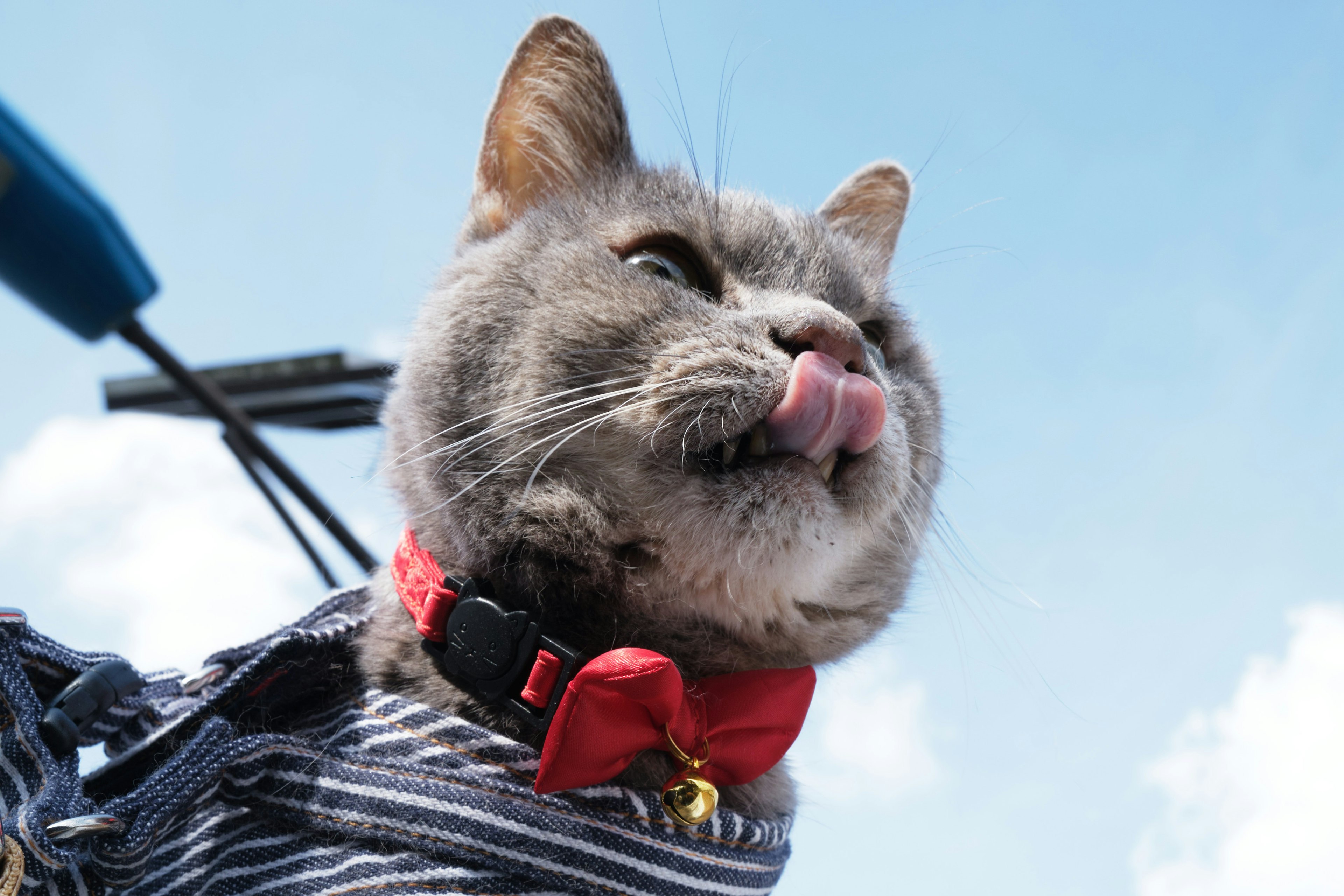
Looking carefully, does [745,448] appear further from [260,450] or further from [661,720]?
[260,450]

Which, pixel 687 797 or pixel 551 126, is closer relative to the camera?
pixel 687 797

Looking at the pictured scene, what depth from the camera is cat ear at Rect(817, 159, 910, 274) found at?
2.24 meters

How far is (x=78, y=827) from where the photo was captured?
1079 mm

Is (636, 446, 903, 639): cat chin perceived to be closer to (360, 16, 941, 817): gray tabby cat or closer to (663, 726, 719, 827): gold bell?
(360, 16, 941, 817): gray tabby cat

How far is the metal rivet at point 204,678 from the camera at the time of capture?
4.80 feet

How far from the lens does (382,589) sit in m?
1.51

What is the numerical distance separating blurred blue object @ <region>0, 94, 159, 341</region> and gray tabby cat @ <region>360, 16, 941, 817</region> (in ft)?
1.42

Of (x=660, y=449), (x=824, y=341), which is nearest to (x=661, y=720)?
(x=660, y=449)

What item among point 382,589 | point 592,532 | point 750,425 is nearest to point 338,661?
point 382,589

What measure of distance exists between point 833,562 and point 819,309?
384mm

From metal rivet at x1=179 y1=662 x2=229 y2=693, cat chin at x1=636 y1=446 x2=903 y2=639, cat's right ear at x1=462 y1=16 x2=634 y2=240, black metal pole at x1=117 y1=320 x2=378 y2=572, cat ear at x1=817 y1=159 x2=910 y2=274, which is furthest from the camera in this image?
cat ear at x1=817 y1=159 x2=910 y2=274

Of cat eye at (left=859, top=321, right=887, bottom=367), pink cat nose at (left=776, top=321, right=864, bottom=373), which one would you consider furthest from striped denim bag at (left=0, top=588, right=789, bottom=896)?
cat eye at (left=859, top=321, right=887, bottom=367)

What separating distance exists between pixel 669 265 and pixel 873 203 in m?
0.98

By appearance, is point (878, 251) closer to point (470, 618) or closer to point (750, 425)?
point (750, 425)
